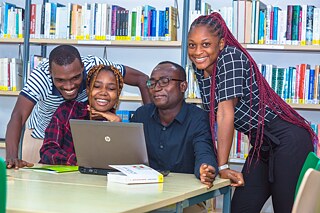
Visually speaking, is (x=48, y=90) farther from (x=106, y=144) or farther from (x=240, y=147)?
(x=240, y=147)

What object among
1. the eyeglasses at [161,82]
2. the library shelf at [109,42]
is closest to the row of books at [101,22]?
the library shelf at [109,42]

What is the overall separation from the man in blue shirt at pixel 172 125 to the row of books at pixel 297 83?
5.00ft

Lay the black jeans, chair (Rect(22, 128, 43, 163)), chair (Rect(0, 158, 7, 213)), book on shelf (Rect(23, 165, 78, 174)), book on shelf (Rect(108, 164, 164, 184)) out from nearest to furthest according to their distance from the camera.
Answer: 1. chair (Rect(0, 158, 7, 213))
2. book on shelf (Rect(108, 164, 164, 184))
3. book on shelf (Rect(23, 165, 78, 174))
4. the black jeans
5. chair (Rect(22, 128, 43, 163))

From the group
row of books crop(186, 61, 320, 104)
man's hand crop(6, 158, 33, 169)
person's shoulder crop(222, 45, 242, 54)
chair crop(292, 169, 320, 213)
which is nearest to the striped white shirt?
man's hand crop(6, 158, 33, 169)

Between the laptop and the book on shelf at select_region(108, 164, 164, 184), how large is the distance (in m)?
0.11

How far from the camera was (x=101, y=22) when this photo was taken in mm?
4836

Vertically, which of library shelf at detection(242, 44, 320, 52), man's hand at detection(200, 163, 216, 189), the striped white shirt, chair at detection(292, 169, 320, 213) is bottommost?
man's hand at detection(200, 163, 216, 189)

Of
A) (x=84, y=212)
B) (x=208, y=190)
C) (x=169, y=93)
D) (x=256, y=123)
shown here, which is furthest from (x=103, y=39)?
(x=84, y=212)

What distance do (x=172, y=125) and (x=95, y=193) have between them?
3.28ft

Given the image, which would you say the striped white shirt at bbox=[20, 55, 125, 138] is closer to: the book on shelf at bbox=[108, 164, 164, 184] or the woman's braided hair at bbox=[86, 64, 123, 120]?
the woman's braided hair at bbox=[86, 64, 123, 120]

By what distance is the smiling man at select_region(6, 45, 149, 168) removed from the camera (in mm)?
3107

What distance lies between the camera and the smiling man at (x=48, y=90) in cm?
311

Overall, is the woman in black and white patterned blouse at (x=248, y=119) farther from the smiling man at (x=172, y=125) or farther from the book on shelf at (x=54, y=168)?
the book on shelf at (x=54, y=168)

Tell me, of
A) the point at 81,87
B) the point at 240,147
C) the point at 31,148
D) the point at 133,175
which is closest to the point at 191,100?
the point at 240,147
